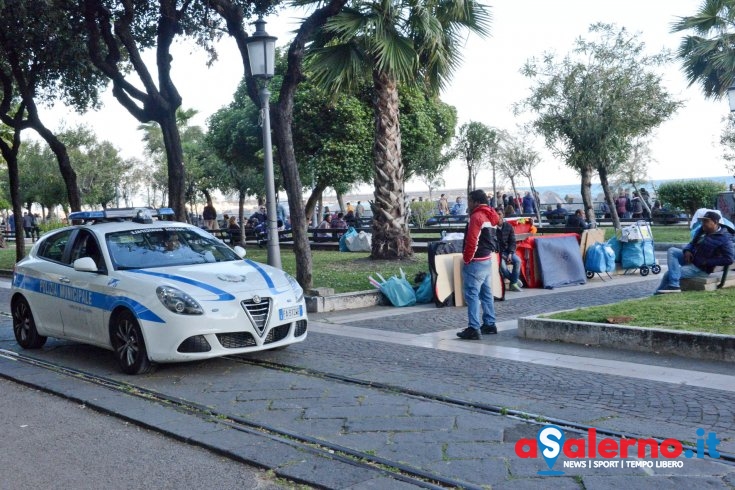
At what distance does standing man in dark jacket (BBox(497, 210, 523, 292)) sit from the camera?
13352 millimetres

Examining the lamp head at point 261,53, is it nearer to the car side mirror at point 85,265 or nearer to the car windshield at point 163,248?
the car windshield at point 163,248

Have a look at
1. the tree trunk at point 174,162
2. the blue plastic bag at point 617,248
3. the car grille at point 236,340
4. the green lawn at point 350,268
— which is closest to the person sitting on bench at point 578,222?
the blue plastic bag at point 617,248

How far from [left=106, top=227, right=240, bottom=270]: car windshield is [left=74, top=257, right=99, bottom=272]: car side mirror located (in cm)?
23

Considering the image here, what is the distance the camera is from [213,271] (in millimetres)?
8141

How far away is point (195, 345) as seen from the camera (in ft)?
24.5

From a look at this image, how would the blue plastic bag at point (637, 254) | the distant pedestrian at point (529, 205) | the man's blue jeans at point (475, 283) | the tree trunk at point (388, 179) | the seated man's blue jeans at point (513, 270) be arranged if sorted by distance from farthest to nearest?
1. the distant pedestrian at point (529, 205)
2. the tree trunk at point (388, 179)
3. the blue plastic bag at point (637, 254)
4. the seated man's blue jeans at point (513, 270)
5. the man's blue jeans at point (475, 283)

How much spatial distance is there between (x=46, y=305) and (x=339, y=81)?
7.55 m

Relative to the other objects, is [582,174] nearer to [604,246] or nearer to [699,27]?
[699,27]

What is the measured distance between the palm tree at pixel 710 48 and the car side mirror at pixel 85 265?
65.4ft

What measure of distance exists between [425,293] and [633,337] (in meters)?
4.78

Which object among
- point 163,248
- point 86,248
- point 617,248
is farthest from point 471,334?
point 617,248

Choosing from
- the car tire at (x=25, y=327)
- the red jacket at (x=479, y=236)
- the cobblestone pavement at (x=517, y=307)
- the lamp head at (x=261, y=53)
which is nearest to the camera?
the red jacket at (x=479, y=236)

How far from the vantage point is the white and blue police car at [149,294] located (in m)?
7.51

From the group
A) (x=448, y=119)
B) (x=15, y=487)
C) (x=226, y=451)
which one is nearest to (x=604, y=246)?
(x=226, y=451)
